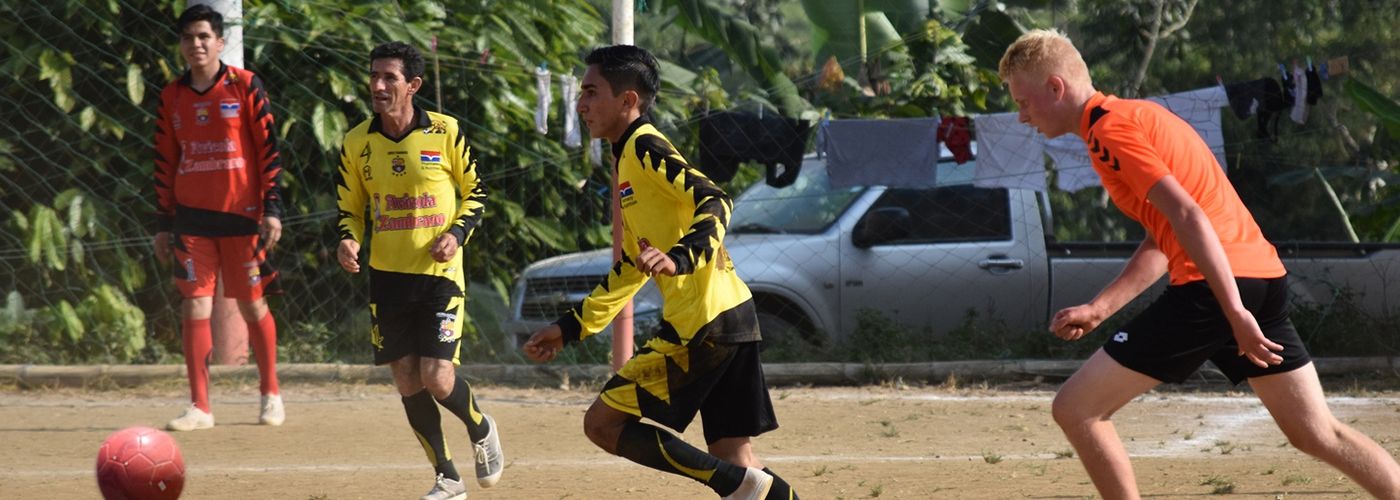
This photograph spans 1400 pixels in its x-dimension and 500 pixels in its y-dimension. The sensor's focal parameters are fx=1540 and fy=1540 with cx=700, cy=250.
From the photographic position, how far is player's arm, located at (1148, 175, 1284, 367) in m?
4.00

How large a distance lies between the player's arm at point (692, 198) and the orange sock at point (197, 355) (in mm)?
4330

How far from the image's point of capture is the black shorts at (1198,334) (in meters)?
4.24

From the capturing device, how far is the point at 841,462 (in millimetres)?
6988

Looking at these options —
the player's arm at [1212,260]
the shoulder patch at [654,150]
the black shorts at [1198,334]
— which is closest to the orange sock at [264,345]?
the shoulder patch at [654,150]

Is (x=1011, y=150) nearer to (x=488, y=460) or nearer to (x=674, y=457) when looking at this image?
(x=488, y=460)

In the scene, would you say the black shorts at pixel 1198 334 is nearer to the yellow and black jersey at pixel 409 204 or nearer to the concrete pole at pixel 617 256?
the yellow and black jersey at pixel 409 204

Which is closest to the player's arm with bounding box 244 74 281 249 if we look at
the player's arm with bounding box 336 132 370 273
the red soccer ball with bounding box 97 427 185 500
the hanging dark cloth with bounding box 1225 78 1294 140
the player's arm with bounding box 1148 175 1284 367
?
the player's arm with bounding box 336 132 370 273

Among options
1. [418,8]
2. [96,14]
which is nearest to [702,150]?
[418,8]

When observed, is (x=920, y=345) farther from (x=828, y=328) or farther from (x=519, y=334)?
(x=519, y=334)

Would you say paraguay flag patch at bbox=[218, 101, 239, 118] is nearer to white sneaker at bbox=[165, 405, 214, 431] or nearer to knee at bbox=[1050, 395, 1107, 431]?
white sneaker at bbox=[165, 405, 214, 431]

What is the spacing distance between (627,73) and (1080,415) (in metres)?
1.68

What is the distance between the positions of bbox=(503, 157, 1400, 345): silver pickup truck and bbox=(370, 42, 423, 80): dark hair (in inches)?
161

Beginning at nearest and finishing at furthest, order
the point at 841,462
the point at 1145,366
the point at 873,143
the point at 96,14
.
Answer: the point at 1145,366
the point at 841,462
the point at 873,143
the point at 96,14

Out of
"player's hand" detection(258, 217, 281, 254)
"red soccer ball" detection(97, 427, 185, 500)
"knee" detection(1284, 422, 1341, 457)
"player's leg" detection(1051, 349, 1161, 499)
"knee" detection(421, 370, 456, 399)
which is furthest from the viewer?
"player's hand" detection(258, 217, 281, 254)
